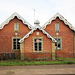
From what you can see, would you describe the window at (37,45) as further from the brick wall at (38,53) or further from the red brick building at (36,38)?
the brick wall at (38,53)

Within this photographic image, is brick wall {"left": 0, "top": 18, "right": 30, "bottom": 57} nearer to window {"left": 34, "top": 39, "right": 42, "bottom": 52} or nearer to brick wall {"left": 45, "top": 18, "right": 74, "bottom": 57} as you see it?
window {"left": 34, "top": 39, "right": 42, "bottom": 52}

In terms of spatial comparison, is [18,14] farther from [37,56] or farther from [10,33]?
[37,56]

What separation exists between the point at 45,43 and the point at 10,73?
22.3 feet

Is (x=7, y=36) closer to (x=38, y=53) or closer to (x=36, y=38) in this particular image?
(x=36, y=38)

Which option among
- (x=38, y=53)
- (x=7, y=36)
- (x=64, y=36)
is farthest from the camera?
(x=64, y=36)

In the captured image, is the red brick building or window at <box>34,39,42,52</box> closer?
the red brick building

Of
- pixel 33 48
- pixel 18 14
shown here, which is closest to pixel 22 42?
pixel 33 48

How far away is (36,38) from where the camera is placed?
12156 mm

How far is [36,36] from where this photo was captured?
12156mm

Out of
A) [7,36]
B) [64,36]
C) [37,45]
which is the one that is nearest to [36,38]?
[37,45]

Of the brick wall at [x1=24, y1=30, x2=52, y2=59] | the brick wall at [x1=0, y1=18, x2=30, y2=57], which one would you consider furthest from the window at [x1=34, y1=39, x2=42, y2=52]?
the brick wall at [x1=0, y1=18, x2=30, y2=57]

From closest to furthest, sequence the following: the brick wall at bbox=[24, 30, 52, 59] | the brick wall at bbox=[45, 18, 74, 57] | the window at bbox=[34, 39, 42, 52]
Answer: the brick wall at bbox=[24, 30, 52, 59]
the window at bbox=[34, 39, 42, 52]
the brick wall at bbox=[45, 18, 74, 57]

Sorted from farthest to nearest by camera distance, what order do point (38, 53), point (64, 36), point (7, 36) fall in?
point (64, 36)
point (7, 36)
point (38, 53)

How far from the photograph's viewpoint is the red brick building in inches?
470
